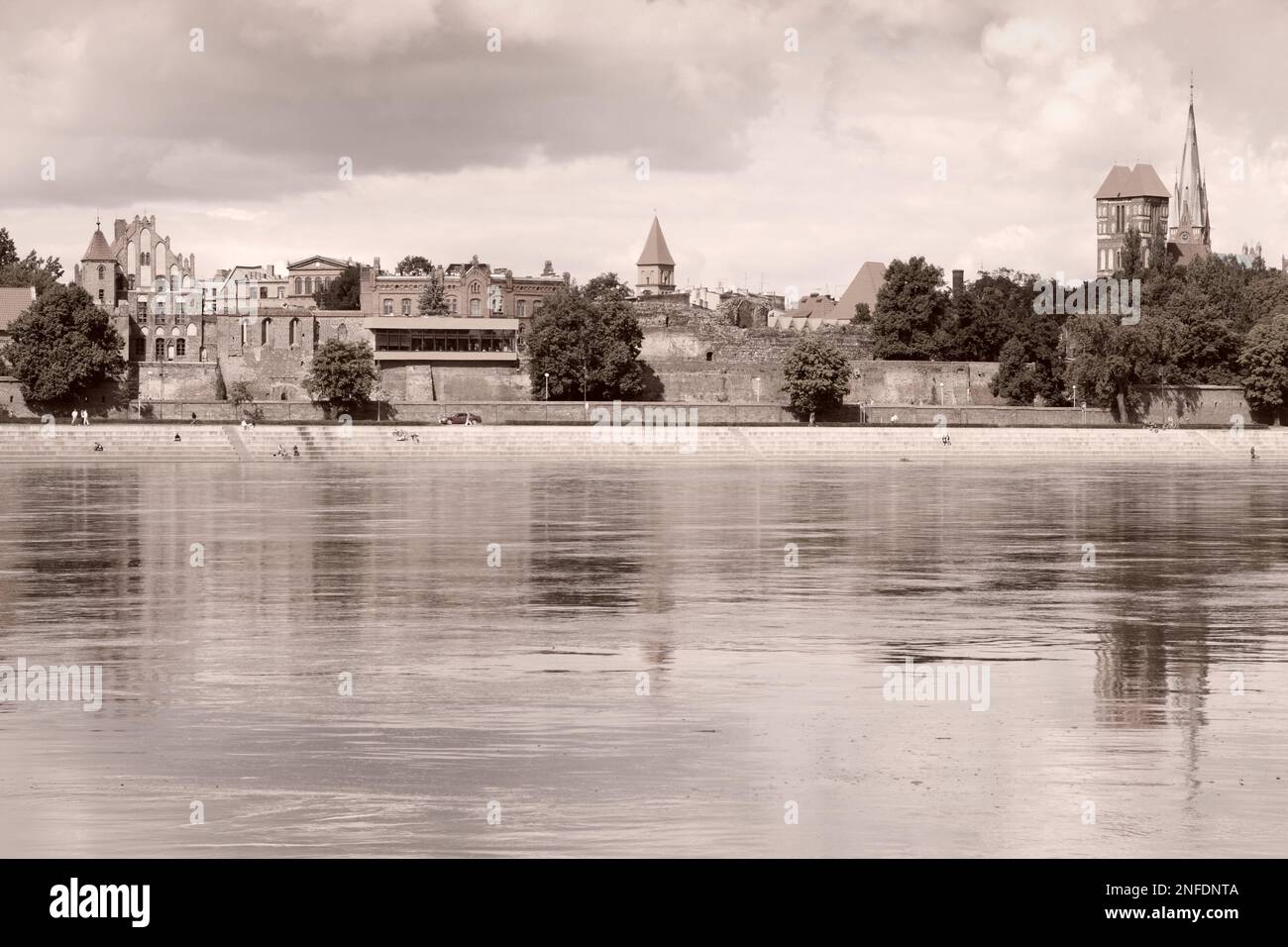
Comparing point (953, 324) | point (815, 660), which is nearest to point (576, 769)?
point (815, 660)

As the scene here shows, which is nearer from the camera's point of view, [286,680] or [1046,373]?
[286,680]

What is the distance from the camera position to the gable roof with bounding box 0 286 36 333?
364 ft

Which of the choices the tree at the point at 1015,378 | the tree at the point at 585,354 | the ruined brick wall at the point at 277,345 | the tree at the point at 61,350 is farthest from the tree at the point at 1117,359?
the tree at the point at 61,350

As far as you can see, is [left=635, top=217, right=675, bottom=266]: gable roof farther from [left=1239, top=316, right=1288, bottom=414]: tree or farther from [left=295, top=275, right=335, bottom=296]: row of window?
[left=1239, top=316, right=1288, bottom=414]: tree

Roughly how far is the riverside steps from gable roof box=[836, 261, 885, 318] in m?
75.3

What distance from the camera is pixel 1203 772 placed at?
463 inches

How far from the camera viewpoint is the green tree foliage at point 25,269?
5059 inches

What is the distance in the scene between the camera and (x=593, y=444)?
7544 cm

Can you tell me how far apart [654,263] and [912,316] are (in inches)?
2777

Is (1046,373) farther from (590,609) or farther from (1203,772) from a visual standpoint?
(1203,772)

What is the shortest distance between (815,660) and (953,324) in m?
90.8

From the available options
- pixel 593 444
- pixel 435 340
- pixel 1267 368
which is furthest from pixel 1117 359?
pixel 435 340
